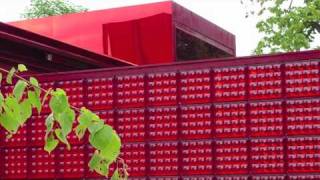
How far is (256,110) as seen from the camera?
25.3 feet

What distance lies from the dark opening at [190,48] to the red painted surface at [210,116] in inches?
187

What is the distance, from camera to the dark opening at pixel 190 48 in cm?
1334

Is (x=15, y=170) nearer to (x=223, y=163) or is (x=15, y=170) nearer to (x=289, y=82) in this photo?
(x=223, y=163)

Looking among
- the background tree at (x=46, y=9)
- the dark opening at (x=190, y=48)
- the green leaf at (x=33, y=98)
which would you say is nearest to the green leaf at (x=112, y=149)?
the green leaf at (x=33, y=98)

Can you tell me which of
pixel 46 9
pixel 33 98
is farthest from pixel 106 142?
pixel 46 9

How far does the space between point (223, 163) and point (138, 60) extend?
19.2 feet

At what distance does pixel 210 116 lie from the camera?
7.97 m

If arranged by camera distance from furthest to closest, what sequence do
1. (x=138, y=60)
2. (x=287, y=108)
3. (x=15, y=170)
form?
(x=138, y=60), (x=15, y=170), (x=287, y=108)

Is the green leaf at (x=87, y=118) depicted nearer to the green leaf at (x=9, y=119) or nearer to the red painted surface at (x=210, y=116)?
the green leaf at (x=9, y=119)

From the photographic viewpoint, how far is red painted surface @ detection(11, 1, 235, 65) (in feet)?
42.8

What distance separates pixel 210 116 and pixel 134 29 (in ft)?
18.9

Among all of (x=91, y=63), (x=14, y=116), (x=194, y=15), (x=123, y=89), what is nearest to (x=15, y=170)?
(x=123, y=89)

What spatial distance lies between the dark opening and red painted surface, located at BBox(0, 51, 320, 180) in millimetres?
4740

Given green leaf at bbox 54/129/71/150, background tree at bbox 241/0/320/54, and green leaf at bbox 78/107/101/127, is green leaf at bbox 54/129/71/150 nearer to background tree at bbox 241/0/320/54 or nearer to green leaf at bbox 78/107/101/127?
green leaf at bbox 78/107/101/127
